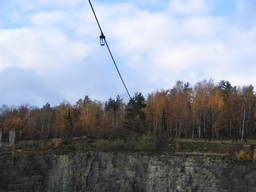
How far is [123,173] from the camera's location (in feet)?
104

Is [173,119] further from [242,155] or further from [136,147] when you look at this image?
[242,155]

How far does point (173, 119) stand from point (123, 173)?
79.3ft

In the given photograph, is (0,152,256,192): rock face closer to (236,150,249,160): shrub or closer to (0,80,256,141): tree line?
(236,150,249,160): shrub

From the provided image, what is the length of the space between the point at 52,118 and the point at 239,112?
107ft

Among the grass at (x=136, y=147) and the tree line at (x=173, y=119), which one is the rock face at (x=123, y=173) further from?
the tree line at (x=173, y=119)

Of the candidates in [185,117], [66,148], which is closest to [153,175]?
[66,148]

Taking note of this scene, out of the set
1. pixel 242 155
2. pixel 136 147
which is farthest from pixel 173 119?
pixel 242 155

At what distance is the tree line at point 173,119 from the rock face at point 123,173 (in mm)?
12769

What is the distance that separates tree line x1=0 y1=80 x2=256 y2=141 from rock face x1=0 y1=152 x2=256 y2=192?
12.8m

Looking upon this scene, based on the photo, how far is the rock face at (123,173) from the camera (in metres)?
29.0

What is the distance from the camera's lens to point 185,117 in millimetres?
53344

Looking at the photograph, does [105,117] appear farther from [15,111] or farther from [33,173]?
[33,173]

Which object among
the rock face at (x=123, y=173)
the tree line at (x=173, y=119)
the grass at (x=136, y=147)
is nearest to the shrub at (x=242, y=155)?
the grass at (x=136, y=147)

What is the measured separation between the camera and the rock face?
1141 inches
